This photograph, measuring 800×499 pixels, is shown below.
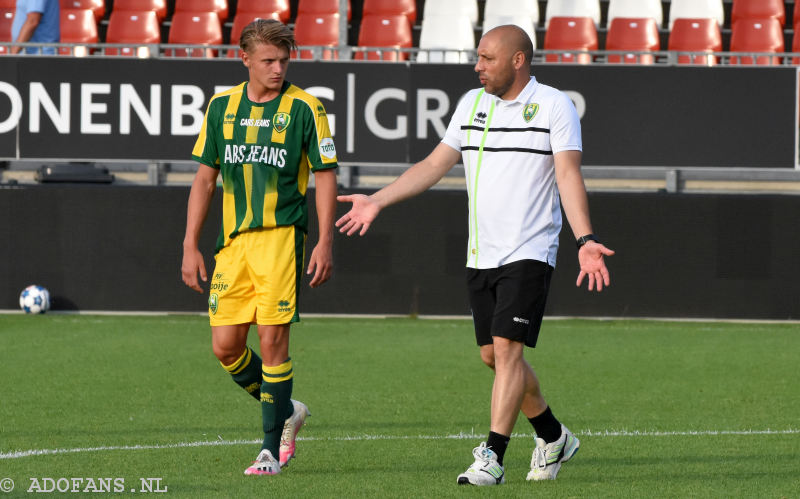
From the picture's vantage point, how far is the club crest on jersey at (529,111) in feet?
18.2

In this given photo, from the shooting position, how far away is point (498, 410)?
5.53m

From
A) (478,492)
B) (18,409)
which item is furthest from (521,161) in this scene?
(18,409)

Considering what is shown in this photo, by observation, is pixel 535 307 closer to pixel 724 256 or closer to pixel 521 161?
pixel 521 161

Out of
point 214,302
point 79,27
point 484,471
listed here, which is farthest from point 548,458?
point 79,27

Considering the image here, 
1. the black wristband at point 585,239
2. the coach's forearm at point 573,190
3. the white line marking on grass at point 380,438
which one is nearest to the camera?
the black wristband at point 585,239

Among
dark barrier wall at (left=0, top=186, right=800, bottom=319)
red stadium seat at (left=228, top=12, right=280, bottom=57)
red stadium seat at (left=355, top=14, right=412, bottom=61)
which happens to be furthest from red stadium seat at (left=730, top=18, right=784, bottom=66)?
red stadium seat at (left=228, top=12, right=280, bottom=57)

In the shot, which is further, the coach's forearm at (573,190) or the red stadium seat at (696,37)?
the red stadium seat at (696,37)

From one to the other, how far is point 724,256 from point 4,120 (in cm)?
768

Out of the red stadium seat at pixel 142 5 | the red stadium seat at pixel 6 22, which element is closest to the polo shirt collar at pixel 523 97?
the red stadium seat at pixel 142 5

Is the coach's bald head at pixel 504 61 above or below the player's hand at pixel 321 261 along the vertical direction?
above

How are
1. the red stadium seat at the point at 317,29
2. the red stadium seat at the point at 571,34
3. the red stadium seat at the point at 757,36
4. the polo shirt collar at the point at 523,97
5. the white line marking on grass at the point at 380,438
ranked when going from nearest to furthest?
the polo shirt collar at the point at 523,97 < the white line marking on grass at the point at 380,438 < the red stadium seat at the point at 757,36 < the red stadium seat at the point at 317,29 < the red stadium seat at the point at 571,34

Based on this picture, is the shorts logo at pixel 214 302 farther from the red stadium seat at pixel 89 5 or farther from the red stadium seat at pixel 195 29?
the red stadium seat at pixel 89 5

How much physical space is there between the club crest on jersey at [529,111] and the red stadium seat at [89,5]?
1379 cm

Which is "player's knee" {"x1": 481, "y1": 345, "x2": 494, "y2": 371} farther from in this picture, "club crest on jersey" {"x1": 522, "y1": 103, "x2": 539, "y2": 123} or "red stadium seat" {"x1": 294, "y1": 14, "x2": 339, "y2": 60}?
"red stadium seat" {"x1": 294, "y1": 14, "x2": 339, "y2": 60}
